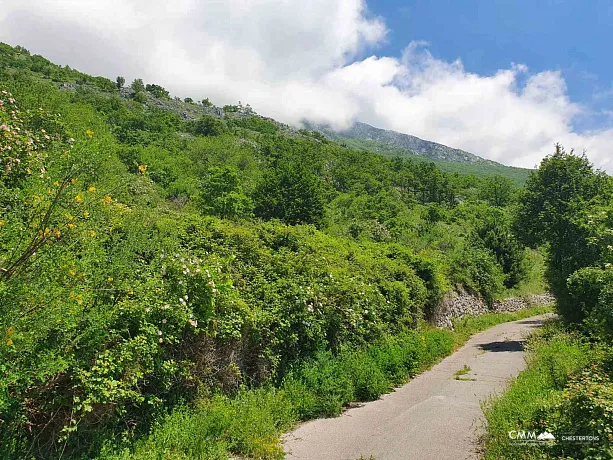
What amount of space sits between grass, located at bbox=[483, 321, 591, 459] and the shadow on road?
4.70 metres

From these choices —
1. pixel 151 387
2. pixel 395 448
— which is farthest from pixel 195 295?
pixel 395 448

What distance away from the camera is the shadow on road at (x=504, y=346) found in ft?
50.1

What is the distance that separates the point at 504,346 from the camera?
15.9 metres

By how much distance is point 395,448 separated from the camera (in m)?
6.00

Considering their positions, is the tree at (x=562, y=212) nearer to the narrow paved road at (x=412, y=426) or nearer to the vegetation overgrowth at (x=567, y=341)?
the vegetation overgrowth at (x=567, y=341)

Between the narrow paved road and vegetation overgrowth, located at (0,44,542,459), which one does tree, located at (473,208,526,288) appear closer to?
vegetation overgrowth, located at (0,44,542,459)

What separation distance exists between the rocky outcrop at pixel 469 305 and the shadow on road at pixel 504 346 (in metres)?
2.15

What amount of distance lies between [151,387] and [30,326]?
99.6 inches

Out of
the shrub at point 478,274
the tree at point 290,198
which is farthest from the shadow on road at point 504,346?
the tree at point 290,198

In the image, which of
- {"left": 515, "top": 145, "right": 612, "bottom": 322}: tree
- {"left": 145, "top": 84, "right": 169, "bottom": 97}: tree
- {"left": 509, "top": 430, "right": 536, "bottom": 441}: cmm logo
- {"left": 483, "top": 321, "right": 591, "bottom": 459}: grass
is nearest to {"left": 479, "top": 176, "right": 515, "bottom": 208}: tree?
{"left": 515, "top": 145, "right": 612, "bottom": 322}: tree

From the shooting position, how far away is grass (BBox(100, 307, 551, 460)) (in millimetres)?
5391

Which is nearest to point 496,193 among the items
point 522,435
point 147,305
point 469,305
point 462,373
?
point 469,305

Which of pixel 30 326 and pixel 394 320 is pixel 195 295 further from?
pixel 394 320

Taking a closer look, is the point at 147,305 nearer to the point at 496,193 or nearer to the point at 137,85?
the point at 496,193
